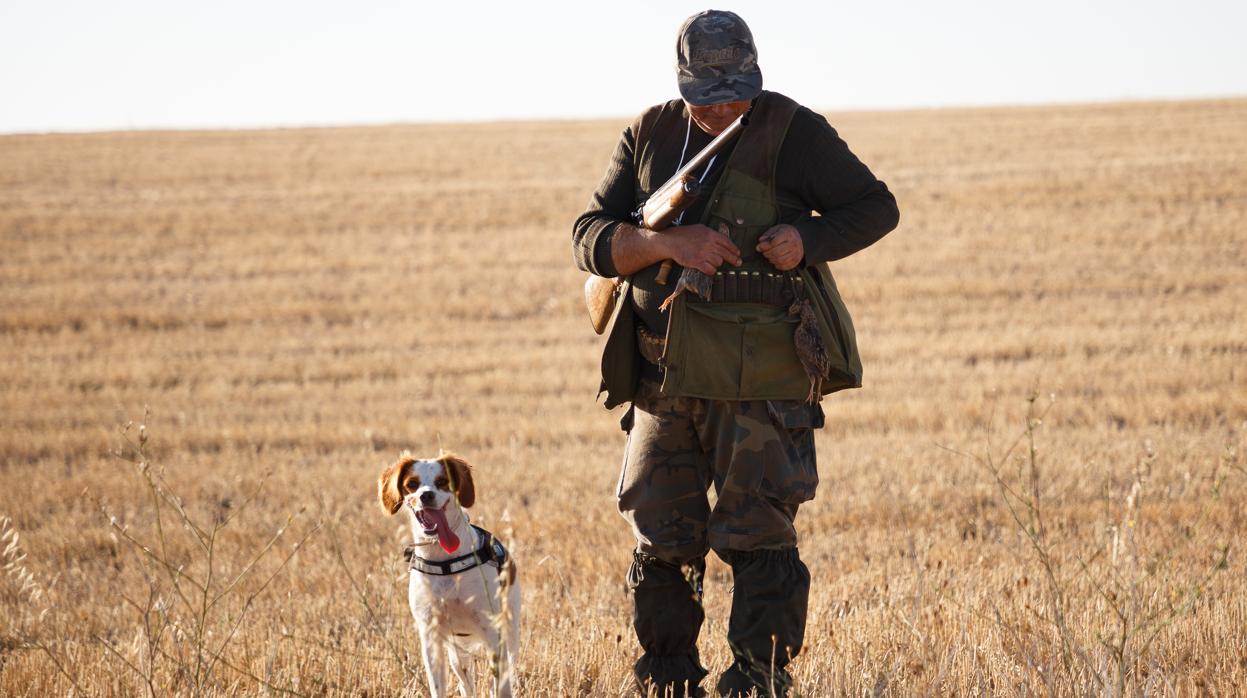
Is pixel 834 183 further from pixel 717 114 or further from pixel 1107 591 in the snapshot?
pixel 1107 591

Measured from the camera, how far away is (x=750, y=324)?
11.6 ft

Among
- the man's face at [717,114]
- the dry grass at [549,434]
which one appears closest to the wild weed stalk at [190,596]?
the dry grass at [549,434]

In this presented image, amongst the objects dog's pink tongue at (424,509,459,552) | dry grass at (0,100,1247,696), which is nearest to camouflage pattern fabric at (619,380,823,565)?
dry grass at (0,100,1247,696)

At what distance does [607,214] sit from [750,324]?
2.03 ft

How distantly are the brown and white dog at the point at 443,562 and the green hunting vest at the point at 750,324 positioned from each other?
2.39ft

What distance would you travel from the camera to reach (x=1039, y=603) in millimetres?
4871

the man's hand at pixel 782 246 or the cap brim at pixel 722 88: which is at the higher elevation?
the cap brim at pixel 722 88

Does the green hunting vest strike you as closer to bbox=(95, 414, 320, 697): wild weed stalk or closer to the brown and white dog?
the brown and white dog

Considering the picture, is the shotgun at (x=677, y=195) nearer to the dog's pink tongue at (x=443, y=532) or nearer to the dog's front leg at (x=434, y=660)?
the dog's pink tongue at (x=443, y=532)

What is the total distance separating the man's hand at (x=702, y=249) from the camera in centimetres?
345

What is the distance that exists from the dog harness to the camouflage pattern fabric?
0.43 metres

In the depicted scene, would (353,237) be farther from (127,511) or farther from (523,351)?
(127,511)

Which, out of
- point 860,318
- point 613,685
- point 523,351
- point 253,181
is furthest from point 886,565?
point 253,181

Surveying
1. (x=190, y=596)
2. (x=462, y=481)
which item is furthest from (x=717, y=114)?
(x=190, y=596)
